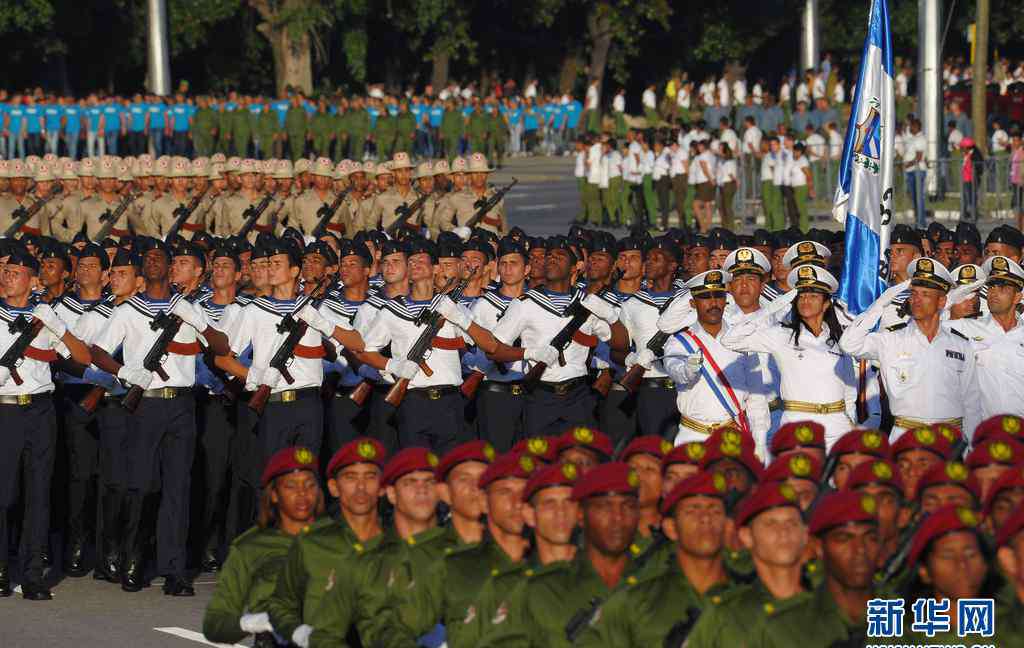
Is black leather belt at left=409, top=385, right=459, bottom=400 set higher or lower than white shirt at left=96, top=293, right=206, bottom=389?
lower

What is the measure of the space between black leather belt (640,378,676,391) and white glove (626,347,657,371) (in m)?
1.09

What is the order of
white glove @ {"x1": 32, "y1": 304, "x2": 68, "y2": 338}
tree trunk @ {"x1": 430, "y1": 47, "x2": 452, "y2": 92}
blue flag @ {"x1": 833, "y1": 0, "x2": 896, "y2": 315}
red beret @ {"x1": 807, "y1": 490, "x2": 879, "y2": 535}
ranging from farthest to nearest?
1. tree trunk @ {"x1": 430, "y1": 47, "x2": 452, "y2": 92}
2. blue flag @ {"x1": 833, "y1": 0, "x2": 896, "y2": 315}
3. white glove @ {"x1": 32, "y1": 304, "x2": 68, "y2": 338}
4. red beret @ {"x1": 807, "y1": 490, "x2": 879, "y2": 535}

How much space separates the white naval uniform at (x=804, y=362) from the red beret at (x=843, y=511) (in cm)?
511

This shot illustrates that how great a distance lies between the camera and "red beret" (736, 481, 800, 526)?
28.6ft

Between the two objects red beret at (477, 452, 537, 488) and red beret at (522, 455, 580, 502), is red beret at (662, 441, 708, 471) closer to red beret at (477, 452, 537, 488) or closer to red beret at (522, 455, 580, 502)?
red beret at (477, 452, 537, 488)

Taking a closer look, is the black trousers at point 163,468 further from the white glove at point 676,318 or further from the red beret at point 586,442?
the red beret at point 586,442

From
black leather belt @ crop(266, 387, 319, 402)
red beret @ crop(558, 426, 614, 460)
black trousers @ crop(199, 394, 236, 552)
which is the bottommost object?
black trousers @ crop(199, 394, 236, 552)

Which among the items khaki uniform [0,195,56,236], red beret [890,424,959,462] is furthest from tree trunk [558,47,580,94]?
red beret [890,424,959,462]

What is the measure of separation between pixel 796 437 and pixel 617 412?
213 inches

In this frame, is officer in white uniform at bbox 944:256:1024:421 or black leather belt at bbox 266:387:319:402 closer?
officer in white uniform at bbox 944:256:1024:421

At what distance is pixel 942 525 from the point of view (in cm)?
842

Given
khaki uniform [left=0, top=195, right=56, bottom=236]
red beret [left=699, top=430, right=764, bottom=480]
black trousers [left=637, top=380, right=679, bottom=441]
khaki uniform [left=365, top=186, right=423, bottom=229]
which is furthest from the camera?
khaki uniform [left=0, top=195, right=56, bottom=236]

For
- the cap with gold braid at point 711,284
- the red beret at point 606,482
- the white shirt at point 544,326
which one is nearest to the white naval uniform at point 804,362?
the cap with gold braid at point 711,284

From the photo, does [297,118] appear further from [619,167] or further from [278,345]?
[278,345]
